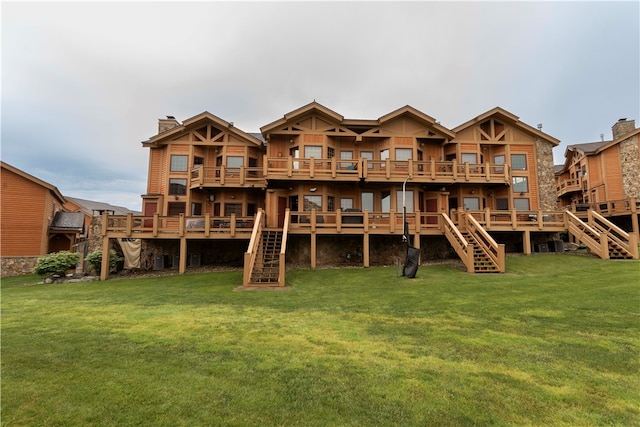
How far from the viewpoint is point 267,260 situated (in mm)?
14781

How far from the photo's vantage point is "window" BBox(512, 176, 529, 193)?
21500 millimetres

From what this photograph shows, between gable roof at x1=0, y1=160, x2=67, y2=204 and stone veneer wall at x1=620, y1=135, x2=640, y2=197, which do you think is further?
stone veneer wall at x1=620, y1=135, x2=640, y2=197

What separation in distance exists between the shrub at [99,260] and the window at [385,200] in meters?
16.8

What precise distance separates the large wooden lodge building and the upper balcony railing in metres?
11.7

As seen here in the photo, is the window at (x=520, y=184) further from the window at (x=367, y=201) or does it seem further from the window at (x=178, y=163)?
the window at (x=178, y=163)

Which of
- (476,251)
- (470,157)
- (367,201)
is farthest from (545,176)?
(367,201)

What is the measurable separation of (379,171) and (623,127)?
2542 cm

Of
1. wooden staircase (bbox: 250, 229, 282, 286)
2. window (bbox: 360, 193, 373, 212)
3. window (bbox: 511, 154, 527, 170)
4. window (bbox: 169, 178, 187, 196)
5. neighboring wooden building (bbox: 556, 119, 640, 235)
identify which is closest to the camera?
wooden staircase (bbox: 250, 229, 282, 286)

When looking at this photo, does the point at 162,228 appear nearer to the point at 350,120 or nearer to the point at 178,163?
the point at 178,163

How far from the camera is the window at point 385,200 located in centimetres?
1909

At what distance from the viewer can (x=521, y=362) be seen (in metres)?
4.54

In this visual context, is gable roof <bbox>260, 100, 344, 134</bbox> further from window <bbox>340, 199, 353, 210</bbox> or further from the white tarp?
the white tarp

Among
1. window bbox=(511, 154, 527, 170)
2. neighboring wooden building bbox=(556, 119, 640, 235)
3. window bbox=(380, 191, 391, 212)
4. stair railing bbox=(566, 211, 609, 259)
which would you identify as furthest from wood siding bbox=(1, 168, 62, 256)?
neighboring wooden building bbox=(556, 119, 640, 235)

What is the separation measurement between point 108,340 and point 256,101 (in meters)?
35.3
